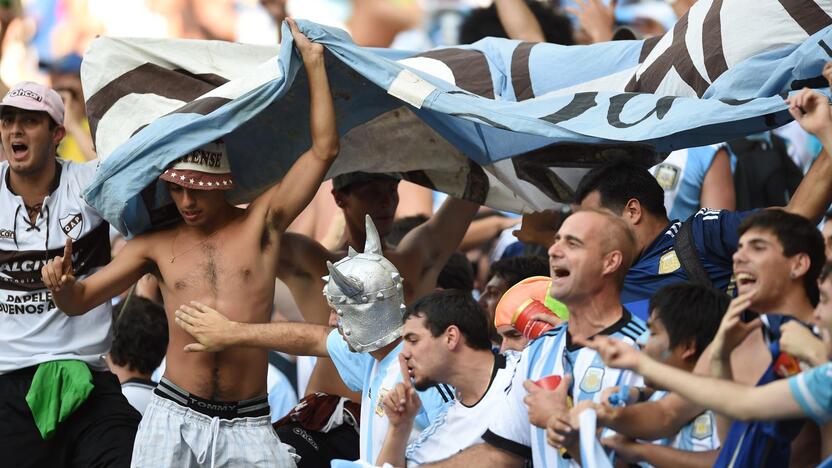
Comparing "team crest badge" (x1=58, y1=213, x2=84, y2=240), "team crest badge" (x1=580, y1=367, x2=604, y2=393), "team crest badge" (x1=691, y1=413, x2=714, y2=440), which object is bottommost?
"team crest badge" (x1=691, y1=413, x2=714, y2=440)

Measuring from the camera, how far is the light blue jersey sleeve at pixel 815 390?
3391 millimetres

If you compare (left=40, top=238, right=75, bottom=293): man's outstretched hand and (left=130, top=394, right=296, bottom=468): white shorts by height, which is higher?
(left=40, top=238, right=75, bottom=293): man's outstretched hand

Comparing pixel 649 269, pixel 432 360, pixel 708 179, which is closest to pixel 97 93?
pixel 432 360

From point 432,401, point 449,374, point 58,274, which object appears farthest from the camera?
point 58,274

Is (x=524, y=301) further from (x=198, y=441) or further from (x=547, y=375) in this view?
(x=198, y=441)

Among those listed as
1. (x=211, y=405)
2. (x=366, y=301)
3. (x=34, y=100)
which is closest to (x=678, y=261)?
(x=366, y=301)

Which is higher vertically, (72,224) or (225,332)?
(72,224)

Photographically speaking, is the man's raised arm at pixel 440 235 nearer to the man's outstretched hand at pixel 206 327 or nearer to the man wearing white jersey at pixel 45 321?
the man wearing white jersey at pixel 45 321

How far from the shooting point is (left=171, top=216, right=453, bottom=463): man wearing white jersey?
4.87 meters

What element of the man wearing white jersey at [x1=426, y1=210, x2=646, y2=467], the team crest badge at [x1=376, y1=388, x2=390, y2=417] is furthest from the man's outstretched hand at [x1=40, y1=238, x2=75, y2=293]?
the man wearing white jersey at [x1=426, y1=210, x2=646, y2=467]

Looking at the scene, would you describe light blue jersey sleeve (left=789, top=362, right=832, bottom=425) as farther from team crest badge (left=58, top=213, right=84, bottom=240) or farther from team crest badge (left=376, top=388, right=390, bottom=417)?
team crest badge (left=58, top=213, right=84, bottom=240)

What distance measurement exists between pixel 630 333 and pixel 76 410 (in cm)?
Answer: 249

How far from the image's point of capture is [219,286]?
5.25 meters

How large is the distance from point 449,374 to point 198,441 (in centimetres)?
113
